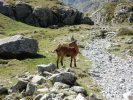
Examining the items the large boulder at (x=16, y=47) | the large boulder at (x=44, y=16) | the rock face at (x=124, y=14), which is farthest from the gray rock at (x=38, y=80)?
the rock face at (x=124, y=14)

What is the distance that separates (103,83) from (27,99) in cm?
749

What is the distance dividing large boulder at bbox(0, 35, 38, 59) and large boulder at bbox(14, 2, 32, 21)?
82.0 m

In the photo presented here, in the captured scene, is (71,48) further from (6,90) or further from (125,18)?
(125,18)

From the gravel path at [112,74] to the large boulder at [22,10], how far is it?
79.8 m

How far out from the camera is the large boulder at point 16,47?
39.4 metres

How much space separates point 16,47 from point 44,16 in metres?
84.3

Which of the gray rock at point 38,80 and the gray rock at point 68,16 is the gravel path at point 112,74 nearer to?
the gray rock at point 38,80

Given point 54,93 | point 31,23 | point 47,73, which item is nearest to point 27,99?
point 54,93

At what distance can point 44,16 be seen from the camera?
123m

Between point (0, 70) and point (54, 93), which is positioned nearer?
point (54, 93)

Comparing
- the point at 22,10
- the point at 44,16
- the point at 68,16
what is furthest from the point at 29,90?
the point at 68,16

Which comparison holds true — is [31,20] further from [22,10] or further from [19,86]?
[19,86]

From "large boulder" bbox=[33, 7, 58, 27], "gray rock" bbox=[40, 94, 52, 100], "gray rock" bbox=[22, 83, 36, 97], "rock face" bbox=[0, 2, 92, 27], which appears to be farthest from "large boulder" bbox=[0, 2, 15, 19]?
"gray rock" bbox=[40, 94, 52, 100]

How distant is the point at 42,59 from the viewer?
40.6 meters
